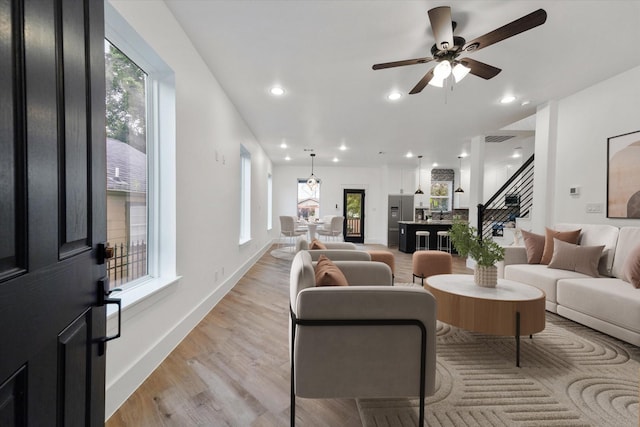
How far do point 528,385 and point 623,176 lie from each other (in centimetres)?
285

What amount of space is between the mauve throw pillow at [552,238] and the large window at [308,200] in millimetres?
6645

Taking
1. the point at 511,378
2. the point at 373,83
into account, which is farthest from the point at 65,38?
the point at 373,83

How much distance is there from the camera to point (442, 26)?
196 centimetres

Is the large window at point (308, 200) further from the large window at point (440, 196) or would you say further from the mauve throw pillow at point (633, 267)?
Result: the mauve throw pillow at point (633, 267)

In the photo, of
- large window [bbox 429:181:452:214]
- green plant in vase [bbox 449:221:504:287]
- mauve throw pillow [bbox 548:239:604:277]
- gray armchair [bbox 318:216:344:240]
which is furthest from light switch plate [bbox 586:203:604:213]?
large window [bbox 429:181:452:214]

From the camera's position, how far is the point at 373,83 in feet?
10.6

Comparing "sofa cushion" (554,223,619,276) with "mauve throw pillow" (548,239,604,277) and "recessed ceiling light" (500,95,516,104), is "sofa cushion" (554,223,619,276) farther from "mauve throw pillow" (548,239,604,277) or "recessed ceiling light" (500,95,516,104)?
"recessed ceiling light" (500,95,516,104)

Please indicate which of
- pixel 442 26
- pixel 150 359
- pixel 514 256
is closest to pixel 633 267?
pixel 514 256

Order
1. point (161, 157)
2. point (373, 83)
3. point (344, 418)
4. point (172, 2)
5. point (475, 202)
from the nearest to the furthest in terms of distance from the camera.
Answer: point (344, 418) → point (172, 2) → point (161, 157) → point (373, 83) → point (475, 202)

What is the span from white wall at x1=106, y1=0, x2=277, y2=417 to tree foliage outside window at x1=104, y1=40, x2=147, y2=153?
0.22 meters

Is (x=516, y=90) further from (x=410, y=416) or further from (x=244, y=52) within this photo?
(x=410, y=416)

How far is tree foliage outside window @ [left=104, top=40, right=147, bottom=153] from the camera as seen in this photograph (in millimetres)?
1718

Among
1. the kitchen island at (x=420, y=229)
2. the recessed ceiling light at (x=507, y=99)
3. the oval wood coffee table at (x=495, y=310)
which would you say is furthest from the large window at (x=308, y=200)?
the oval wood coffee table at (x=495, y=310)

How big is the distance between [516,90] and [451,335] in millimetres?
3067
